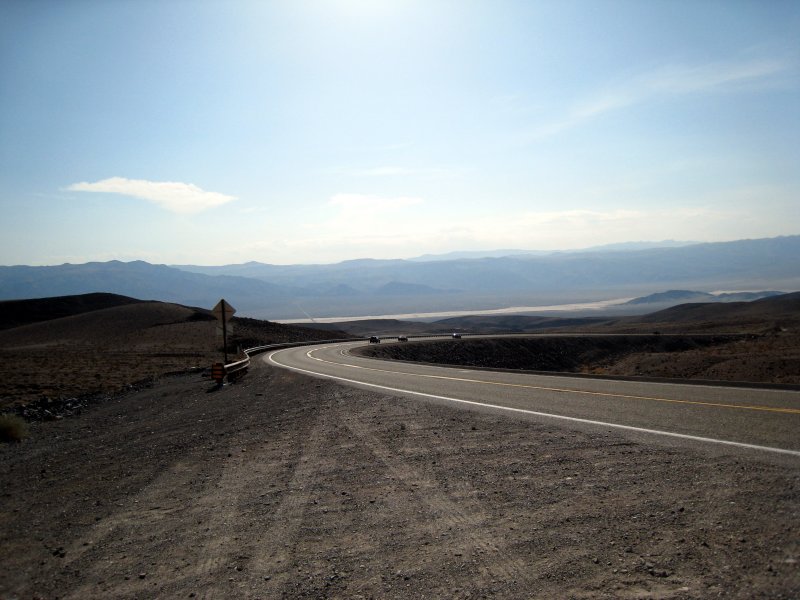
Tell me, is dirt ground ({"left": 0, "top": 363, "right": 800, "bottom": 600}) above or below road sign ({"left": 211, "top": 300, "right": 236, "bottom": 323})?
below

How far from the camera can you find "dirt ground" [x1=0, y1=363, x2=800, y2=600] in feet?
14.9

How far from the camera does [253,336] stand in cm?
6344

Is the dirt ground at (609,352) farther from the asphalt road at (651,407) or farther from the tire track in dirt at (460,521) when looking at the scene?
the tire track in dirt at (460,521)

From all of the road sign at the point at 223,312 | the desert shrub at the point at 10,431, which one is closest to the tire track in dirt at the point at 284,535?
the desert shrub at the point at 10,431

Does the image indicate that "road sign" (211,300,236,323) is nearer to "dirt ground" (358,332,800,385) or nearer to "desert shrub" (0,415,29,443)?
"desert shrub" (0,415,29,443)

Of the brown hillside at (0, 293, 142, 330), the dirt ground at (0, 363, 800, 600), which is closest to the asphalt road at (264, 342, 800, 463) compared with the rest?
the dirt ground at (0, 363, 800, 600)

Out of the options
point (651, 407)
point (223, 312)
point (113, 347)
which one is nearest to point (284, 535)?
point (651, 407)

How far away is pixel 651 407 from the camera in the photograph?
35.7 feet

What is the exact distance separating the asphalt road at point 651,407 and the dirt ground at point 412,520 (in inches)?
29.0

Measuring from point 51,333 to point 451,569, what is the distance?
81.0m

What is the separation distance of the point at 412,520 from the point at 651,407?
6.88 m

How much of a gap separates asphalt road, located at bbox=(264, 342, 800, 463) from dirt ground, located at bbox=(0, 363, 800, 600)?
738 mm

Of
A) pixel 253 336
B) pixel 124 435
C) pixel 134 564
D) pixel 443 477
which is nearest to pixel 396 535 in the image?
pixel 443 477

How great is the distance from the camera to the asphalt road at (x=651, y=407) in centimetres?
802
